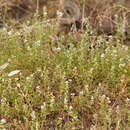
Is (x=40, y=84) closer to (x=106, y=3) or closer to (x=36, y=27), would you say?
(x=36, y=27)

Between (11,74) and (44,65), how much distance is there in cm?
39

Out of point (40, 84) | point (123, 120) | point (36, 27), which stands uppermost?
point (36, 27)

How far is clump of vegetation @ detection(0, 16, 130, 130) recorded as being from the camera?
118 inches

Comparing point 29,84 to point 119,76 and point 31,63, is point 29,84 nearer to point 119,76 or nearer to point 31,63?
point 31,63

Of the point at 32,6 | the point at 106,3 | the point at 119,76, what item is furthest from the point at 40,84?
the point at 32,6

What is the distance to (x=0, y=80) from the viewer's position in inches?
130

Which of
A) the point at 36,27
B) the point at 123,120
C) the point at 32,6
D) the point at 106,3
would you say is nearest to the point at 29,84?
the point at 123,120

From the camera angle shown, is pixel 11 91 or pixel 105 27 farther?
pixel 105 27

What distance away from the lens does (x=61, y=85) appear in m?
3.17

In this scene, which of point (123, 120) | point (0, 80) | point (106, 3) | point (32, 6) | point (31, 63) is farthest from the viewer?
point (32, 6)

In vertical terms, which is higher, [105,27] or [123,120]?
[105,27]

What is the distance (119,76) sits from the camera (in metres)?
3.51

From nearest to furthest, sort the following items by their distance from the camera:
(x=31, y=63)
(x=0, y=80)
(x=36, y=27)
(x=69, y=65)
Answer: (x=0, y=80)
(x=69, y=65)
(x=31, y=63)
(x=36, y=27)

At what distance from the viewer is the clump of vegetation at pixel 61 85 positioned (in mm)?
3000
